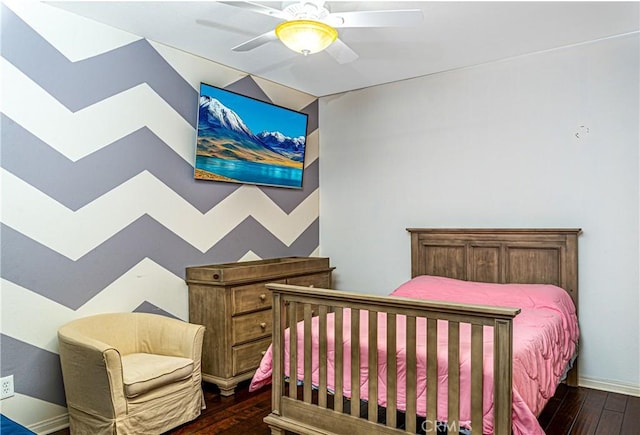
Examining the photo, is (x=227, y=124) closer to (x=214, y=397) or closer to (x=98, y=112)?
(x=98, y=112)

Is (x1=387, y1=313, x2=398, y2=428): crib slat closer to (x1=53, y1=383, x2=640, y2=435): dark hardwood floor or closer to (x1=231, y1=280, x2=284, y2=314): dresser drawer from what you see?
(x1=53, y1=383, x2=640, y2=435): dark hardwood floor

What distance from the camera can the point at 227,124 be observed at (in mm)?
3725

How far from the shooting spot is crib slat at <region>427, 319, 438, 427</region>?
6.62ft

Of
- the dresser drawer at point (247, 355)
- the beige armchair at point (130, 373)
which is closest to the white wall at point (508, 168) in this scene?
the dresser drawer at point (247, 355)

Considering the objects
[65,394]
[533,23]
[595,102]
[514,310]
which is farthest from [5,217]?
[595,102]

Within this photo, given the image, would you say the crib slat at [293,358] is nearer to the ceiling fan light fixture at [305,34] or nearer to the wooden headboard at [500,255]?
the ceiling fan light fixture at [305,34]

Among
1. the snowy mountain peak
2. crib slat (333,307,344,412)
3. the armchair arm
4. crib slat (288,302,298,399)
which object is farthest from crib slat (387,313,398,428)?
the snowy mountain peak

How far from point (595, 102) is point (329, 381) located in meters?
2.78

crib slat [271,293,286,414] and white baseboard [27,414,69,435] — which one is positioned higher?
crib slat [271,293,286,414]

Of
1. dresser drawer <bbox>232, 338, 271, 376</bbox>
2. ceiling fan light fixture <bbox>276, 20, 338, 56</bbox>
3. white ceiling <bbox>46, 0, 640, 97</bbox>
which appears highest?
white ceiling <bbox>46, 0, 640, 97</bbox>

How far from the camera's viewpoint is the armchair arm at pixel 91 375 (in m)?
2.36

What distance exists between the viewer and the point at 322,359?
7.92ft

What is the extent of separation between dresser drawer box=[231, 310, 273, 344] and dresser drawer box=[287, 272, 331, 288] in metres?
0.37

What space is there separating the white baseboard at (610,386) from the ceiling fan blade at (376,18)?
2850 mm
